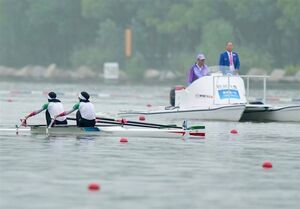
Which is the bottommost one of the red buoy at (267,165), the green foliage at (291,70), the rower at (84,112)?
the red buoy at (267,165)

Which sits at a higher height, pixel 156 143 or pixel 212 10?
pixel 212 10

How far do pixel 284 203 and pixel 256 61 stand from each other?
95782 millimetres

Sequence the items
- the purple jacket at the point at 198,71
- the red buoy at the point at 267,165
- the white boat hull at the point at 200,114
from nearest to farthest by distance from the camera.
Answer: the red buoy at the point at 267,165
the white boat hull at the point at 200,114
the purple jacket at the point at 198,71

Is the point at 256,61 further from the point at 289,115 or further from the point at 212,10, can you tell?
the point at 289,115

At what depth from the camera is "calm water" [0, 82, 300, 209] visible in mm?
20094

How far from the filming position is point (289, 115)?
40.2m

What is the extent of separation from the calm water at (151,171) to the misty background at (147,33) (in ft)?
261

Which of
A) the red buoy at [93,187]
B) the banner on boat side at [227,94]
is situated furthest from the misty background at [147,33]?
the red buoy at [93,187]

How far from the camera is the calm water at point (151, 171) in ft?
65.9

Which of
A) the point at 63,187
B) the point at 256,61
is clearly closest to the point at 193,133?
the point at 63,187

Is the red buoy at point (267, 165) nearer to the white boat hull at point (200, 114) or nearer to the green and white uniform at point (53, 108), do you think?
the green and white uniform at point (53, 108)

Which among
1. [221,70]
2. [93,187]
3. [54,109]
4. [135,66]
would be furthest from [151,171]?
[135,66]

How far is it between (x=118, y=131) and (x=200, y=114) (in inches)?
322

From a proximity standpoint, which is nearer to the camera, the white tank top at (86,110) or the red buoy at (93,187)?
the red buoy at (93,187)
